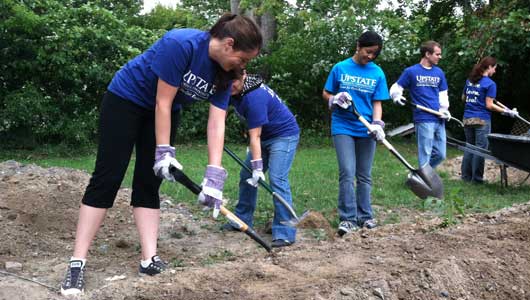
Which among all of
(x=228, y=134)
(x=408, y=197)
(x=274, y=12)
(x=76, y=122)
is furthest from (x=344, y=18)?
(x=408, y=197)

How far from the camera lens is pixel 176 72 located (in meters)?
3.04

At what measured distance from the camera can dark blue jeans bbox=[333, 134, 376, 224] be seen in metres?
4.93

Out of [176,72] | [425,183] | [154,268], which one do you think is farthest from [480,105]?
[176,72]

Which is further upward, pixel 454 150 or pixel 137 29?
pixel 137 29

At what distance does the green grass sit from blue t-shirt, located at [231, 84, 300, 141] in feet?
3.37

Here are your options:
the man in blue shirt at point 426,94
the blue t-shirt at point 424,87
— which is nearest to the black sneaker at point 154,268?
the man in blue shirt at point 426,94

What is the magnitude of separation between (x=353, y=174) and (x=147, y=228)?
2001mm

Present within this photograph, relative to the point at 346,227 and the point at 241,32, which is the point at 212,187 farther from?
the point at 346,227

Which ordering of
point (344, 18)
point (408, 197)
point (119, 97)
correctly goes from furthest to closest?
1. point (344, 18)
2. point (408, 197)
3. point (119, 97)

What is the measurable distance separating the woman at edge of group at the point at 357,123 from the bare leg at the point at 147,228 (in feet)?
6.01

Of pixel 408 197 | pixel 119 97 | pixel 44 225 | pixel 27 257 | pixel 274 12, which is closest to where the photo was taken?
pixel 119 97

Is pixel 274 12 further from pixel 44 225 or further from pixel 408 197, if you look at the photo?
pixel 44 225

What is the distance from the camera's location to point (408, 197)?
6.69 metres

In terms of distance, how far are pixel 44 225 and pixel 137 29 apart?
24.4 ft
